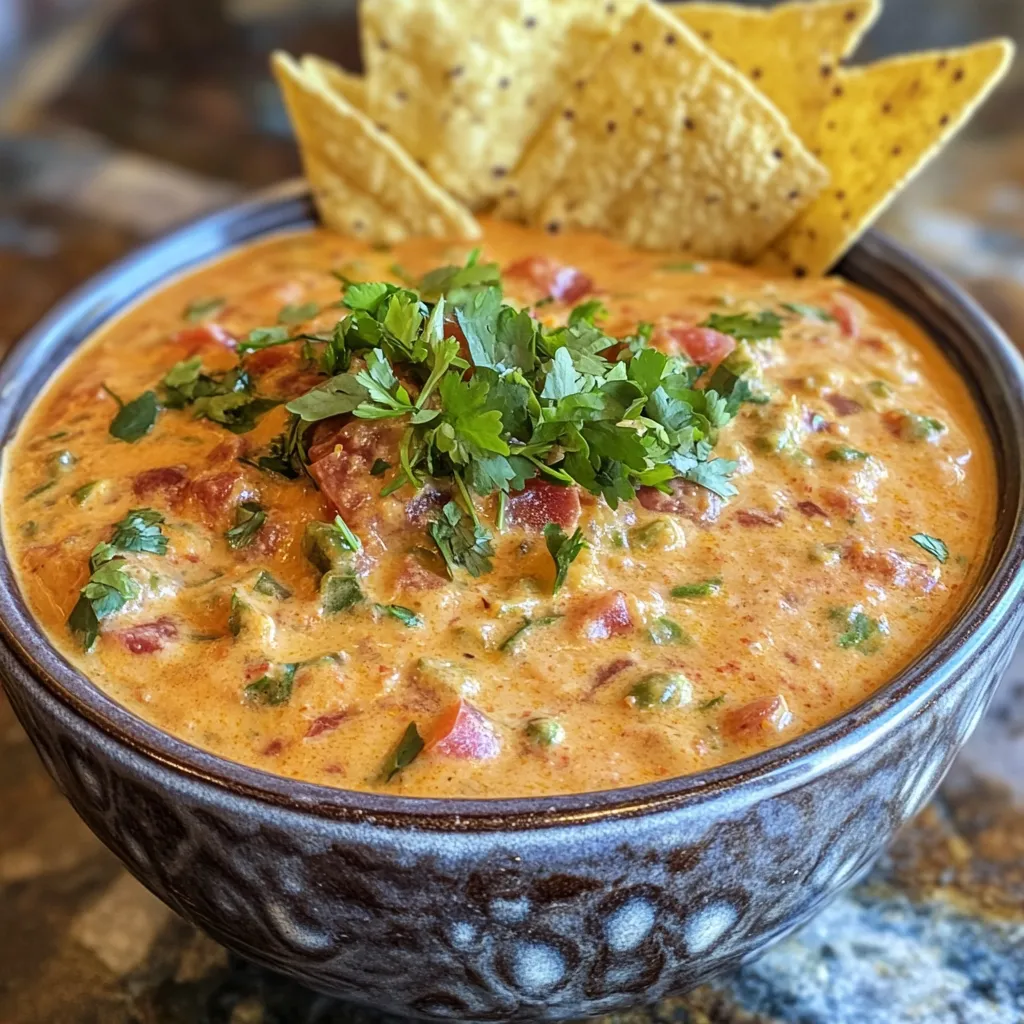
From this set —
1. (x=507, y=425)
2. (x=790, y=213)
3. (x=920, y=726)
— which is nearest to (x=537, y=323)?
(x=507, y=425)

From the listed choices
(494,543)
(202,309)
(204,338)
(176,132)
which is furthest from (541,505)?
(176,132)

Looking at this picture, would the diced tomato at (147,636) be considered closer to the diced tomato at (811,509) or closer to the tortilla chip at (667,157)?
the diced tomato at (811,509)

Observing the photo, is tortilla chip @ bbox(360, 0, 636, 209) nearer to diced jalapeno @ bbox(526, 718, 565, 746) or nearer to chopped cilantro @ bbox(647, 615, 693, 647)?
chopped cilantro @ bbox(647, 615, 693, 647)

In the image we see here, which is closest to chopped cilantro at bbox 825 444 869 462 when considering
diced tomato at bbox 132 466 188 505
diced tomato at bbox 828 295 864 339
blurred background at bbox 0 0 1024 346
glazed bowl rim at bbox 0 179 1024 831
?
glazed bowl rim at bbox 0 179 1024 831

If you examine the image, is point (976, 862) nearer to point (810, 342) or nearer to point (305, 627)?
point (810, 342)

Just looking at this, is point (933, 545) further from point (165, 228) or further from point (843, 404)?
point (165, 228)

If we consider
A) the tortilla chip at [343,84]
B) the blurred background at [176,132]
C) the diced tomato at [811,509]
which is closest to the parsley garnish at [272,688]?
the diced tomato at [811,509]
